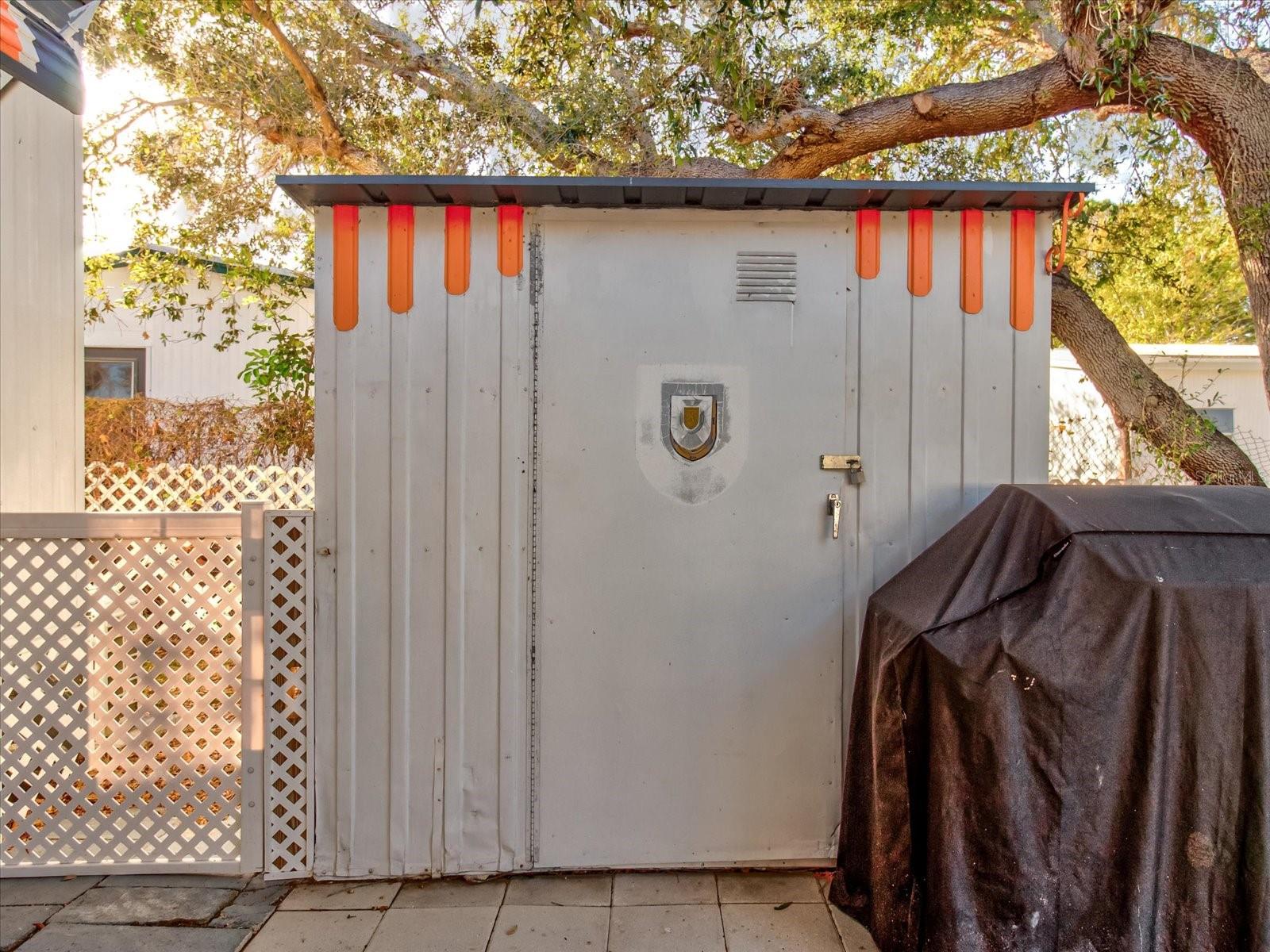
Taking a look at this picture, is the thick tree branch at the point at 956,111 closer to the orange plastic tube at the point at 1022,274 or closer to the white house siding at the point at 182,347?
the orange plastic tube at the point at 1022,274

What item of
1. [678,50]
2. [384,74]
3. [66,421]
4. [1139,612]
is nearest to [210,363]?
[384,74]

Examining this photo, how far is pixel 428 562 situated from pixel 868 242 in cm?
220

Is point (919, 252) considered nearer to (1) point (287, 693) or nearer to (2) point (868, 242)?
(2) point (868, 242)

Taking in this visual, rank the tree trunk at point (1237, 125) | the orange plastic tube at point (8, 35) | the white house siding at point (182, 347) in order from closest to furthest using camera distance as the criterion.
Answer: the orange plastic tube at point (8, 35)
the tree trunk at point (1237, 125)
the white house siding at point (182, 347)

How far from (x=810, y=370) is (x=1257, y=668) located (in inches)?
67.2

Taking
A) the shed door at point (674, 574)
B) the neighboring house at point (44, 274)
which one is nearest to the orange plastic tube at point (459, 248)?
the shed door at point (674, 574)

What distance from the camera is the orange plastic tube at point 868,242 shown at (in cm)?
306

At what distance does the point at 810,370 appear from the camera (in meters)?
3.06

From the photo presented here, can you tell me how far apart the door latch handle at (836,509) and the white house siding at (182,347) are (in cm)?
932

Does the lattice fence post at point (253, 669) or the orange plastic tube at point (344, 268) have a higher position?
the orange plastic tube at point (344, 268)

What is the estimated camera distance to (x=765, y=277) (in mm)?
3049

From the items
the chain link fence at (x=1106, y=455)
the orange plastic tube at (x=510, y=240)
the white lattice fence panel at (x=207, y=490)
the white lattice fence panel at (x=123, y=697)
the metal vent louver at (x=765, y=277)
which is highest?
the orange plastic tube at (x=510, y=240)

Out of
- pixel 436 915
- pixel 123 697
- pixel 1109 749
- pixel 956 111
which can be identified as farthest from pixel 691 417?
pixel 956 111

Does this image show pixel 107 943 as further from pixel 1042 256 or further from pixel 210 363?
pixel 210 363
